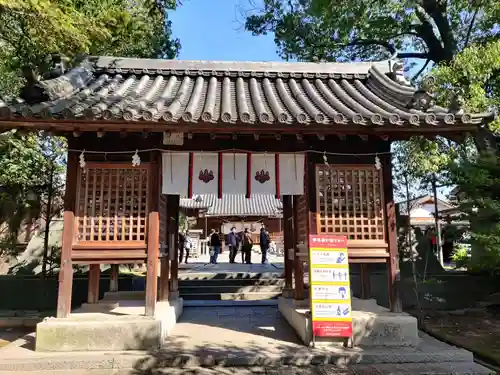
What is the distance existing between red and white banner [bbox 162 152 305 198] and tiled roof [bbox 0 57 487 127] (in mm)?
996

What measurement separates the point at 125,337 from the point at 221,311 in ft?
13.3

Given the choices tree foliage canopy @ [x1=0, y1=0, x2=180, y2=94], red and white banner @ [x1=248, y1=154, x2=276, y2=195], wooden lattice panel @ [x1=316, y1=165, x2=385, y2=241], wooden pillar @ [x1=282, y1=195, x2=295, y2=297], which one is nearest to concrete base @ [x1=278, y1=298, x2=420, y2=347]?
wooden lattice panel @ [x1=316, y1=165, x2=385, y2=241]

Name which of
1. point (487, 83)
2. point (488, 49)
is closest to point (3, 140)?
point (488, 49)

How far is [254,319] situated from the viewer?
938cm

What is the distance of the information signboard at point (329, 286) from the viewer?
270 inches

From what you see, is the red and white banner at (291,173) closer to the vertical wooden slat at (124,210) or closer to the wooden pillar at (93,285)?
the vertical wooden slat at (124,210)

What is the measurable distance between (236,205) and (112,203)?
2850 centimetres

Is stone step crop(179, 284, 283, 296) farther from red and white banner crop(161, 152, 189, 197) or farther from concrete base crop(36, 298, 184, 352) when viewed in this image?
red and white banner crop(161, 152, 189, 197)

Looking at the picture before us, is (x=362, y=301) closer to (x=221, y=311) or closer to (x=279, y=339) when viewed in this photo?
(x=279, y=339)

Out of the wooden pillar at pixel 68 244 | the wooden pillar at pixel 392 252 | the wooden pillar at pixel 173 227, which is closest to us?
the wooden pillar at pixel 68 244

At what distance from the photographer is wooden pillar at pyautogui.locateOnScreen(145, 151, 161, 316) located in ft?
23.4

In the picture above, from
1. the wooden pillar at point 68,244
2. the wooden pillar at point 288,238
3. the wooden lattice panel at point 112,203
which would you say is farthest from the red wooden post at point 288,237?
the wooden pillar at point 68,244

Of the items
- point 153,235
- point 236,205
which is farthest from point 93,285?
point 236,205

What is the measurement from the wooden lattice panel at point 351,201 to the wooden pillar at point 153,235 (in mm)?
3173
